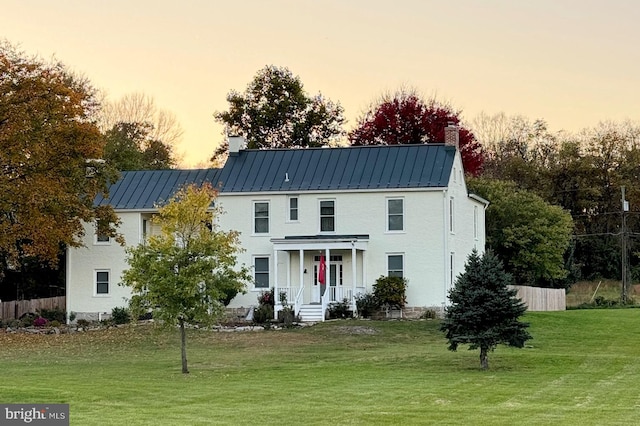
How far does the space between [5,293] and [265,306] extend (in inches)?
695

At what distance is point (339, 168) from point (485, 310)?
1989cm

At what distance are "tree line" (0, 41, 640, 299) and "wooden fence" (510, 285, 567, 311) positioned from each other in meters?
2.06

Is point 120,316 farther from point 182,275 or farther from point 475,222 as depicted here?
point 182,275

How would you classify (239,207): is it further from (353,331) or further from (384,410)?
(384,410)

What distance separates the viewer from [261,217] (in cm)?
4962

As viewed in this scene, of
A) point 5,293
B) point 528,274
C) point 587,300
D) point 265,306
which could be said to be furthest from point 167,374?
point 587,300

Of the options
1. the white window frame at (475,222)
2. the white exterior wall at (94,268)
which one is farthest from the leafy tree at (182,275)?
the white window frame at (475,222)

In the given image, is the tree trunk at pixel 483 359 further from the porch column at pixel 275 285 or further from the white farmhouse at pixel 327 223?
the porch column at pixel 275 285

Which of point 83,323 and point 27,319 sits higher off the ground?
point 27,319

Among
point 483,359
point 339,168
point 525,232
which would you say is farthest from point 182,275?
point 525,232

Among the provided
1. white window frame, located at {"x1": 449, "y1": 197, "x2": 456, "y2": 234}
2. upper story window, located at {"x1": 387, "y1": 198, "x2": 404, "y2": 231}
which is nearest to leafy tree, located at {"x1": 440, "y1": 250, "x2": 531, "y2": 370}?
upper story window, located at {"x1": 387, "y1": 198, "x2": 404, "y2": 231}

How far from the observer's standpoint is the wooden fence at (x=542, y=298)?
191 feet

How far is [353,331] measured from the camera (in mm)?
42281

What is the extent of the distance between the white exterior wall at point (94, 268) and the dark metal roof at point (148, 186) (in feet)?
2.48
